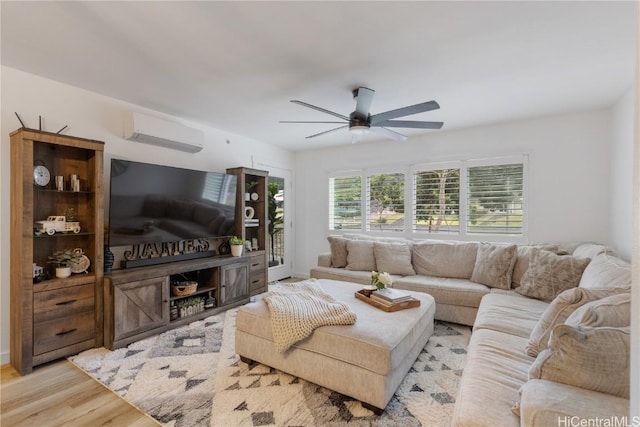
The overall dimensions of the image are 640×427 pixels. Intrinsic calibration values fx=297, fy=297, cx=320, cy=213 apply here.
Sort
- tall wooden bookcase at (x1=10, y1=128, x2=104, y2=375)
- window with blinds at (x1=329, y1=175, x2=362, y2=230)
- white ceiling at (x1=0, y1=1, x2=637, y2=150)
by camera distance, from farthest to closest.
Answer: window with blinds at (x1=329, y1=175, x2=362, y2=230)
tall wooden bookcase at (x1=10, y1=128, x2=104, y2=375)
white ceiling at (x1=0, y1=1, x2=637, y2=150)

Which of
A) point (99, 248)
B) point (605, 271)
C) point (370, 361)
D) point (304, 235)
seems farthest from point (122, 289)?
point (605, 271)

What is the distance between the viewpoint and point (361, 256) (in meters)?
4.07

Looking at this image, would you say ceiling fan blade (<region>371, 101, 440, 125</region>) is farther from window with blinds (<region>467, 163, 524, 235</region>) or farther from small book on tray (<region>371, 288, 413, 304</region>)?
window with blinds (<region>467, 163, 524, 235</region>)

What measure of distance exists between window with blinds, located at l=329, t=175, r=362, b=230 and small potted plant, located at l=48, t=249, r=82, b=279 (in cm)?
363

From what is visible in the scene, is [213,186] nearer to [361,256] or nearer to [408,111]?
[361,256]

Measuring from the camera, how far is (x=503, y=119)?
3.75 metres

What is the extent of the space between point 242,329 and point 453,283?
7.71 ft

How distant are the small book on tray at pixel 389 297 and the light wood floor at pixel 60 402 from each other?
169cm

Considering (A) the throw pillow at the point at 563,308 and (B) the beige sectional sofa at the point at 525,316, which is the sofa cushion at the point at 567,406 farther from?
(A) the throw pillow at the point at 563,308

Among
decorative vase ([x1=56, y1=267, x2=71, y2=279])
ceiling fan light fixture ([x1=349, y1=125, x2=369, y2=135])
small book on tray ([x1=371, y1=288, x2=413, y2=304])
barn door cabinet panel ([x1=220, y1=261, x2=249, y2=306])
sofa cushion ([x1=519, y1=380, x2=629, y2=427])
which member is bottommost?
barn door cabinet panel ([x1=220, y1=261, x2=249, y2=306])

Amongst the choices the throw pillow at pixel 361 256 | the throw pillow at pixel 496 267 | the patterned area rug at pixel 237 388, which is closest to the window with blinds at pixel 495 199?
the throw pillow at pixel 496 267

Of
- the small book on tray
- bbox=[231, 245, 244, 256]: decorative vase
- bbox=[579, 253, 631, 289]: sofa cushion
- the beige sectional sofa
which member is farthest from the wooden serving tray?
bbox=[231, 245, 244, 256]: decorative vase

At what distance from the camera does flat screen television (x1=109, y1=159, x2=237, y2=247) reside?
9.44ft

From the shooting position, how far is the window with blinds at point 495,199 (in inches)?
152
